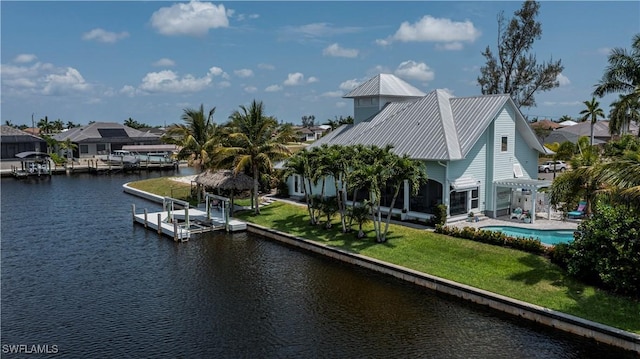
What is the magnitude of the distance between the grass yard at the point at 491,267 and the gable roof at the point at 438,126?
5140 mm

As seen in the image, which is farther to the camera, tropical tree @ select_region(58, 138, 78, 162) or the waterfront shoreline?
tropical tree @ select_region(58, 138, 78, 162)

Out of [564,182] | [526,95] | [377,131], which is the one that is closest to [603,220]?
[564,182]

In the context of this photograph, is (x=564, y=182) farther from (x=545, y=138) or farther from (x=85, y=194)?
(x=545, y=138)

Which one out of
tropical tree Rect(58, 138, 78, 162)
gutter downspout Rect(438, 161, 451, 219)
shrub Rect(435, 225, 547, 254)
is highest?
tropical tree Rect(58, 138, 78, 162)

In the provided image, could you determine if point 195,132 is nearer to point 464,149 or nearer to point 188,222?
point 188,222

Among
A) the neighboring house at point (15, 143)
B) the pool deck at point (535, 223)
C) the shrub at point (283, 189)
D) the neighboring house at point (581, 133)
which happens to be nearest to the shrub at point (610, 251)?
the pool deck at point (535, 223)

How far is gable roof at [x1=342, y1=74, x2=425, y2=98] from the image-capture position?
36.9 m

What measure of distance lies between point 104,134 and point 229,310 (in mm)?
79782

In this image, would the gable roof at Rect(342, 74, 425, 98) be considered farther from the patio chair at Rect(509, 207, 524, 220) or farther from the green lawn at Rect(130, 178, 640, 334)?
the patio chair at Rect(509, 207, 524, 220)

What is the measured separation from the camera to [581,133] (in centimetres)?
6956

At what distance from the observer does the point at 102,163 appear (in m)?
77.2

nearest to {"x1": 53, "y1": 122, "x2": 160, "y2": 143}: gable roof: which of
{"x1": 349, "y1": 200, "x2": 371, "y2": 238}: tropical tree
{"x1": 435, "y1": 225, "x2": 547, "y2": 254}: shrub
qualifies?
{"x1": 349, "y1": 200, "x2": 371, "y2": 238}: tropical tree

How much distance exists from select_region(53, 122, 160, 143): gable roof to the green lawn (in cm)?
6726

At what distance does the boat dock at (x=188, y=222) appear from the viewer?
2930 cm
